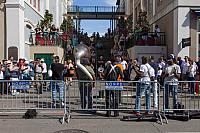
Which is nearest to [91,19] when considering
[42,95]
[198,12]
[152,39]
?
[152,39]

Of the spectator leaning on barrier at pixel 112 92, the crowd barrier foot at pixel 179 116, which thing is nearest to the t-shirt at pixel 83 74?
the spectator leaning on barrier at pixel 112 92

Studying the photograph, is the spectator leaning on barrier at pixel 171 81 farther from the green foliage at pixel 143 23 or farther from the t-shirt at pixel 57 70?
the green foliage at pixel 143 23

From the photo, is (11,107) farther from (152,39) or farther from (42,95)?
(152,39)

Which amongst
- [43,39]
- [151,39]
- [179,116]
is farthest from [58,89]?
[43,39]

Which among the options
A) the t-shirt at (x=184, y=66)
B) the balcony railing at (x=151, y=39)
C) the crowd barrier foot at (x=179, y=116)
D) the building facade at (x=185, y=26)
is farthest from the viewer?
the balcony railing at (x=151, y=39)

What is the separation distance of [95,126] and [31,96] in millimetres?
3161

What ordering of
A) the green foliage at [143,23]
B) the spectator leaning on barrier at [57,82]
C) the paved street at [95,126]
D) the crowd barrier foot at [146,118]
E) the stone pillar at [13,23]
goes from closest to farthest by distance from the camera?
the paved street at [95,126] < the crowd barrier foot at [146,118] < the spectator leaning on barrier at [57,82] < the stone pillar at [13,23] < the green foliage at [143,23]

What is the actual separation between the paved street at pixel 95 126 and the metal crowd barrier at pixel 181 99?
523 mm

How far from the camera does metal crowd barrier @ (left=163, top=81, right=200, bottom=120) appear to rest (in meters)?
11.4

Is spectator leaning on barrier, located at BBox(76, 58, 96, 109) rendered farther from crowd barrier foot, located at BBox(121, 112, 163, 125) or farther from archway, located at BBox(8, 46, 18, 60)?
archway, located at BBox(8, 46, 18, 60)

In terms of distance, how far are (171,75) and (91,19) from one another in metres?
54.2

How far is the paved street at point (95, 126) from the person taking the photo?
31.8 ft

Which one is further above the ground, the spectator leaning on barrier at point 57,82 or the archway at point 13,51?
the archway at point 13,51

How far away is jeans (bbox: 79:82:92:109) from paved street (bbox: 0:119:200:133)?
1.00 meters
